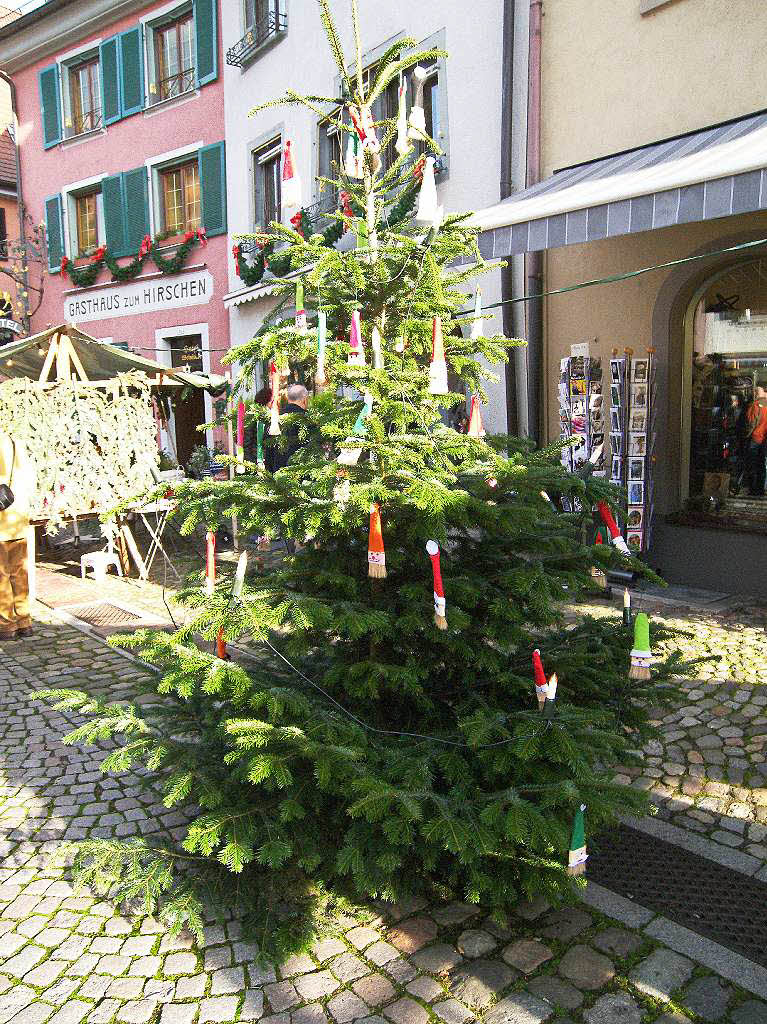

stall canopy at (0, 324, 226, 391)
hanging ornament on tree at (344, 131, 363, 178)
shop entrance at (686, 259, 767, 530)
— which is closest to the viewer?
hanging ornament on tree at (344, 131, 363, 178)

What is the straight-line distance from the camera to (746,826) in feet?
11.4

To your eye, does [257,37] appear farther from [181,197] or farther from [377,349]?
[377,349]

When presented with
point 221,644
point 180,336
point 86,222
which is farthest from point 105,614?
point 86,222

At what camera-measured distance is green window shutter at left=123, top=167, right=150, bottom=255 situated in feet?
52.9

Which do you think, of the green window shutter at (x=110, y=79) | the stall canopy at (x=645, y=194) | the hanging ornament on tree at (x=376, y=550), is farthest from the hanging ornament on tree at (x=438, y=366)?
the green window shutter at (x=110, y=79)

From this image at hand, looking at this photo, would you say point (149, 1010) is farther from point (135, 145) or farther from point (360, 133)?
point (135, 145)

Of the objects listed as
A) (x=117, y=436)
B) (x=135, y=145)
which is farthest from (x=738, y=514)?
(x=135, y=145)

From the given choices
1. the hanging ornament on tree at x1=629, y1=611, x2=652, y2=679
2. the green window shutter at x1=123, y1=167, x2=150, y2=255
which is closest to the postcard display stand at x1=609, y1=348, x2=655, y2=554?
the hanging ornament on tree at x1=629, y1=611, x2=652, y2=679

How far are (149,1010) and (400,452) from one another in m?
1.91

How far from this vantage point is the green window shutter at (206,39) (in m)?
14.4

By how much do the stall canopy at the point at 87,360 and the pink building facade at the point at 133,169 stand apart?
2.96m

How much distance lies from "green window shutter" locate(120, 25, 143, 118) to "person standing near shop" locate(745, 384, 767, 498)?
45.1ft

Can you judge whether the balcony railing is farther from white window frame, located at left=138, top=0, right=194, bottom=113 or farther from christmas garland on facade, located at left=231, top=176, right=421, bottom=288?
christmas garland on facade, located at left=231, top=176, right=421, bottom=288

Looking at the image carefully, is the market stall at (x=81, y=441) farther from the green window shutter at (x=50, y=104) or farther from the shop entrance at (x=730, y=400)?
the green window shutter at (x=50, y=104)
